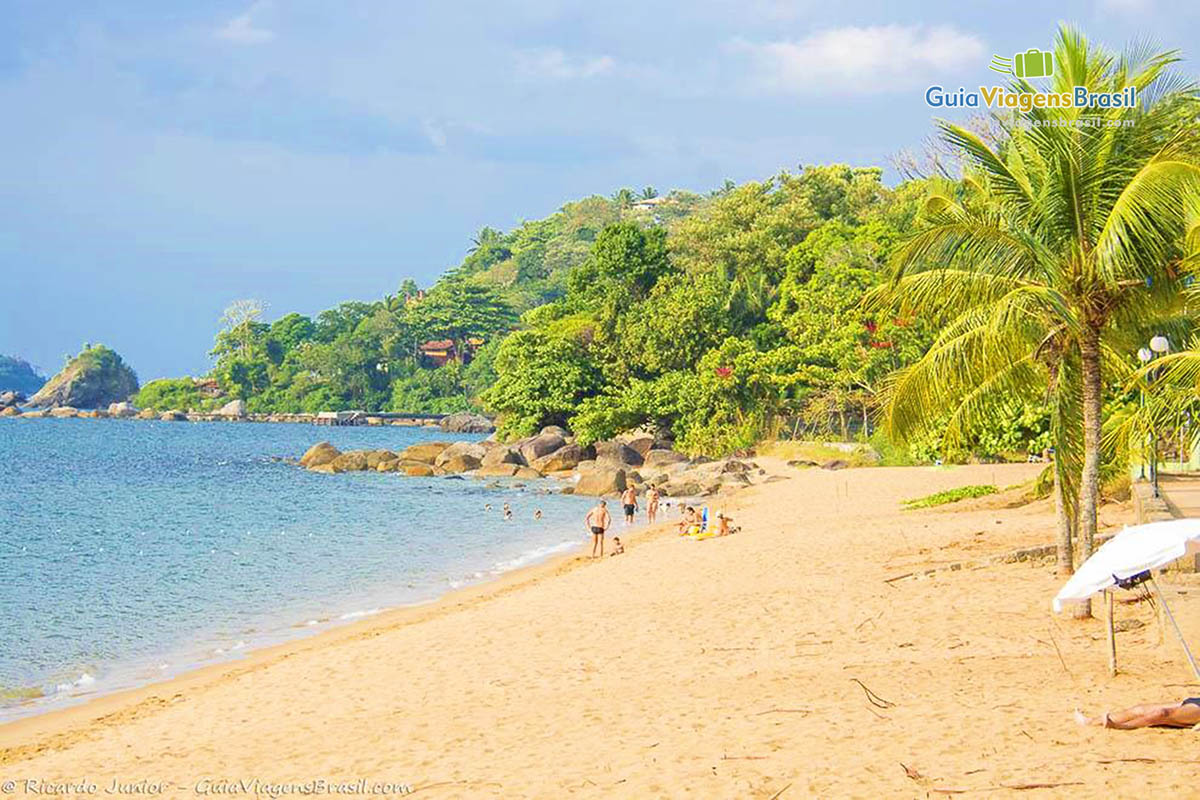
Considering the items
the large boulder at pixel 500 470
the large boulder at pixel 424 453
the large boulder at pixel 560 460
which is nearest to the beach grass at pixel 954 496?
the large boulder at pixel 560 460

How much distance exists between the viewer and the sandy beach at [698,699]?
Result: 7879mm

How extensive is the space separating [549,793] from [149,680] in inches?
359

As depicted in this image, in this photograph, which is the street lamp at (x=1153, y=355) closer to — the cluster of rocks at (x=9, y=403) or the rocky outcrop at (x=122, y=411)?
the rocky outcrop at (x=122, y=411)

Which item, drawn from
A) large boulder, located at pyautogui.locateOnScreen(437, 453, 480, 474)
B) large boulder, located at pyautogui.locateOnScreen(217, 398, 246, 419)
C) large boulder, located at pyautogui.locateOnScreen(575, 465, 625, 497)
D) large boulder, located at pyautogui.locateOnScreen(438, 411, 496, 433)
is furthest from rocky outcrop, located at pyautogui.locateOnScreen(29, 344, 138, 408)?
large boulder, located at pyautogui.locateOnScreen(575, 465, 625, 497)

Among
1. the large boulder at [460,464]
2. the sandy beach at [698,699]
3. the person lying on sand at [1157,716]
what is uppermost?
the large boulder at [460,464]

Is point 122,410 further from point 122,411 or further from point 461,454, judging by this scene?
point 461,454

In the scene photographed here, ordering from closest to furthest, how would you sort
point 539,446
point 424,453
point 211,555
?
point 211,555, point 539,446, point 424,453

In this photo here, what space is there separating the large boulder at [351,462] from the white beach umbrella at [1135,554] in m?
48.2

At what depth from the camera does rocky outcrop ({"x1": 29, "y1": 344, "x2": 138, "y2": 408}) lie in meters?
136

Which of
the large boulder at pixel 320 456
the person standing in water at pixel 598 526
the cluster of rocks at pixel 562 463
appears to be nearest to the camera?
the person standing in water at pixel 598 526

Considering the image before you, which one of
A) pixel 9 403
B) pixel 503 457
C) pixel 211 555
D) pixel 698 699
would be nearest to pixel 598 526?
pixel 211 555

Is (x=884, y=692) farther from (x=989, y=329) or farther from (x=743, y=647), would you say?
(x=989, y=329)

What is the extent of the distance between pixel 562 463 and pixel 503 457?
274 centimetres

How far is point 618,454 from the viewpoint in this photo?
49.3 meters
